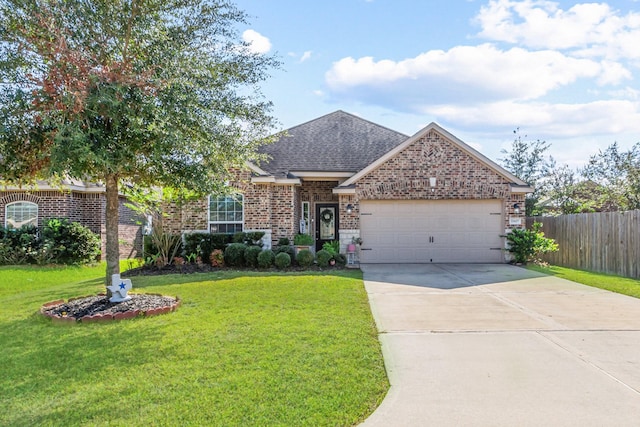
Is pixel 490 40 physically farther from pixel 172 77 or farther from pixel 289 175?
pixel 172 77

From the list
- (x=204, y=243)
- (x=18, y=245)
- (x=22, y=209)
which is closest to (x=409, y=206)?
(x=204, y=243)

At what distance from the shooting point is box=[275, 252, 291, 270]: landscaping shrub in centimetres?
1358

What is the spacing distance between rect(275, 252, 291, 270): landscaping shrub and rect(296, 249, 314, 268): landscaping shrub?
346mm

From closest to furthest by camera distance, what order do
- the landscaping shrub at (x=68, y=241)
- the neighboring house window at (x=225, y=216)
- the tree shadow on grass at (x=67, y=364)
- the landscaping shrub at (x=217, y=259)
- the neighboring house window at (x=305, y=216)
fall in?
1. the tree shadow on grass at (x=67, y=364)
2. the landscaping shrub at (x=217, y=259)
3. the landscaping shrub at (x=68, y=241)
4. the neighboring house window at (x=225, y=216)
5. the neighboring house window at (x=305, y=216)

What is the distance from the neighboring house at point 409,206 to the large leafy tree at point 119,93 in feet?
21.7

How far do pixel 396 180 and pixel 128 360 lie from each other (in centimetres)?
1120

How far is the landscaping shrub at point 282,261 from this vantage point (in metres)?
13.6

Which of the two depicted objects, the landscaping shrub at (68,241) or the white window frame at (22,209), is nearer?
the landscaping shrub at (68,241)

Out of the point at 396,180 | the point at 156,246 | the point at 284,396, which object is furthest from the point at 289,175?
the point at 284,396

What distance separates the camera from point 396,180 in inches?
591

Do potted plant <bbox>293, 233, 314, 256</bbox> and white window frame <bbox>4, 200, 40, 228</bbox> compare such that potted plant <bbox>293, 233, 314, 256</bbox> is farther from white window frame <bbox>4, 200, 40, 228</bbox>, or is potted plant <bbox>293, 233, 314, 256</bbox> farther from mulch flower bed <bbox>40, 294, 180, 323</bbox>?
white window frame <bbox>4, 200, 40, 228</bbox>

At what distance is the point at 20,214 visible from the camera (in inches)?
637

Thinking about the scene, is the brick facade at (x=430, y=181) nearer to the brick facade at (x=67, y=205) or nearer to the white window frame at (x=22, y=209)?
the brick facade at (x=67, y=205)

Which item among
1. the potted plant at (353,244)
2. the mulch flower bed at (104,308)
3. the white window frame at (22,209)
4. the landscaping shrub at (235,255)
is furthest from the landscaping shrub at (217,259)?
the white window frame at (22,209)
